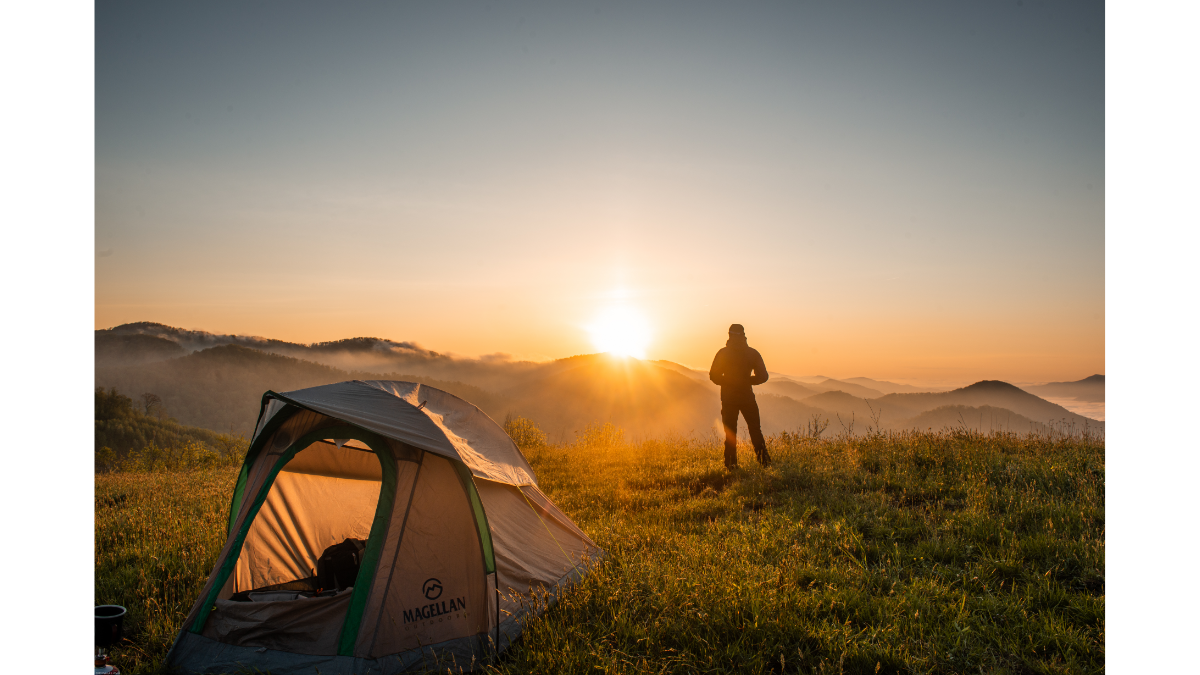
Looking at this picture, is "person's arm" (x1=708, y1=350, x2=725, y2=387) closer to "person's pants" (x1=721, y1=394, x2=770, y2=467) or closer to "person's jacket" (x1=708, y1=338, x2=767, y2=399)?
"person's jacket" (x1=708, y1=338, x2=767, y2=399)

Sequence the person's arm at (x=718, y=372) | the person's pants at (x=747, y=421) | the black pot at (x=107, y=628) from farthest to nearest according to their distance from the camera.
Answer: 1. the person's arm at (x=718, y=372)
2. the person's pants at (x=747, y=421)
3. the black pot at (x=107, y=628)

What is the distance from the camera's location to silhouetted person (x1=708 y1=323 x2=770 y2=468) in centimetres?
994

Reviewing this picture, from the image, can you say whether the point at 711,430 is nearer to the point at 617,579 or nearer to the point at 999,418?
the point at 999,418

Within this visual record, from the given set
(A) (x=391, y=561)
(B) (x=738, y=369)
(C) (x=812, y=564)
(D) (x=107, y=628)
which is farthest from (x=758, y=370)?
(D) (x=107, y=628)

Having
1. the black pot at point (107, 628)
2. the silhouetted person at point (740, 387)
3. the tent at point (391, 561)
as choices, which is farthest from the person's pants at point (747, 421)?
the black pot at point (107, 628)

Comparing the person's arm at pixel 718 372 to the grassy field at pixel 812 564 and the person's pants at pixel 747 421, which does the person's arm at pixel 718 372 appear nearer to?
the person's pants at pixel 747 421

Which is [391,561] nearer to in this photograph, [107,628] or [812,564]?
[107,628]

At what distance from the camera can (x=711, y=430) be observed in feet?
39.8

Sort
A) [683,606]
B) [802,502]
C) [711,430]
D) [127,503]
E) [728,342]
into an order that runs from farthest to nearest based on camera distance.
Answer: [711,430], [728,342], [127,503], [802,502], [683,606]

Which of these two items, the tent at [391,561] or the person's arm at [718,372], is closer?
the tent at [391,561]

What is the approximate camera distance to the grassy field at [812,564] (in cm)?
406

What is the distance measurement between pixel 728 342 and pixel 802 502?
349cm

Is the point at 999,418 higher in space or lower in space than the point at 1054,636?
higher

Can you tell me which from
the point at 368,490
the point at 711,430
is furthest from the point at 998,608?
the point at 711,430
